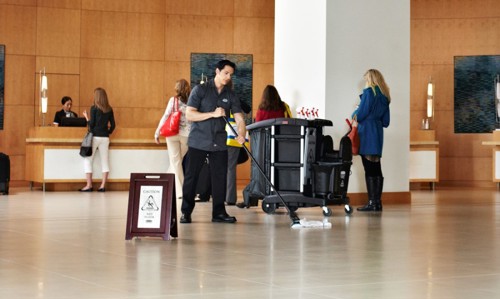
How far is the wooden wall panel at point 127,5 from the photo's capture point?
59.2 ft

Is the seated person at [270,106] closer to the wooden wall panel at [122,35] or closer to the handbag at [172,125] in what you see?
the handbag at [172,125]

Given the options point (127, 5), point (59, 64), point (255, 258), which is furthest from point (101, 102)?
point (255, 258)

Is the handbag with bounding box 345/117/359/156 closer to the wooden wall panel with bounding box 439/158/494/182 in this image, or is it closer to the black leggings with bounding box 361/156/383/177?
the black leggings with bounding box 361/156/383/177

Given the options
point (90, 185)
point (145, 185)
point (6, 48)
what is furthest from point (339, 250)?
point (6, 48)

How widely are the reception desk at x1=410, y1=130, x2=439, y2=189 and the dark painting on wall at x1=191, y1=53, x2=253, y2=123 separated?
3.32 meters

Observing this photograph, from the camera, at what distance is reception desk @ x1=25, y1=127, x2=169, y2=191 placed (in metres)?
15.7

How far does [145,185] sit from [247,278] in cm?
231

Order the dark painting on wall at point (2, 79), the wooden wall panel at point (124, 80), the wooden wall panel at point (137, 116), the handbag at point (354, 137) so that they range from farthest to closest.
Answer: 1. the wooden wall panel at point (137, 116)
2. the wooden wall panel at point (124, 80)
3. the dark painting on wall at point (2, 79)
4. the handbag at point (354, 137)

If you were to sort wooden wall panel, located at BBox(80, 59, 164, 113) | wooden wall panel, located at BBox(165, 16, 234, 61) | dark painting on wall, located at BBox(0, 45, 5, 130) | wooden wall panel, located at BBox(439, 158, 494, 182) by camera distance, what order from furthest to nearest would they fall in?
wooden wall panel, located at BBox(439, 158, 494, 182) < wooden wall panel, located at BBox(165, 16, 234, 61) < wooden wall panel, located at BBox(80, 59, 164, 113) < dark painting on wall, located at BBox(0, 45, 5, 130)

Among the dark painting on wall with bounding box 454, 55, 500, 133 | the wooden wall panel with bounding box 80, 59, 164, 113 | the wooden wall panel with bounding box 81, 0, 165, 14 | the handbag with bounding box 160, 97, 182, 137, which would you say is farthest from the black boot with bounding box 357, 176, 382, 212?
the wooden wall panel with bounding box 81, 0, 165, 14

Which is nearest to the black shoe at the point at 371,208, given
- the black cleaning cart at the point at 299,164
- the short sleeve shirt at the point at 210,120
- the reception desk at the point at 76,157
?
the black cleaning cart at the point at 299,164

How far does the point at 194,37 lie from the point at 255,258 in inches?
497

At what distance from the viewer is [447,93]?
1898 centimetres

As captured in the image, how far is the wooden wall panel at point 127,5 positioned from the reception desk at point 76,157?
3.01 m
